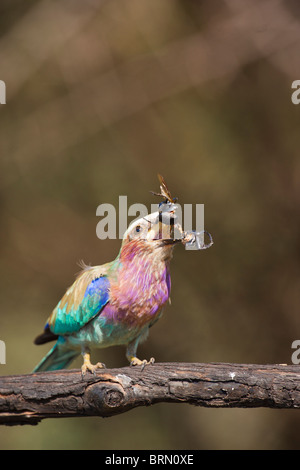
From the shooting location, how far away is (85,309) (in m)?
4.41

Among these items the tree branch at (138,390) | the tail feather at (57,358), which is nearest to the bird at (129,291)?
the tree branch at (138,390)

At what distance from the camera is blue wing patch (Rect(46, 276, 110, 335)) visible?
4359mm

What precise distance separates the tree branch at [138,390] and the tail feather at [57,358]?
81 centimetres

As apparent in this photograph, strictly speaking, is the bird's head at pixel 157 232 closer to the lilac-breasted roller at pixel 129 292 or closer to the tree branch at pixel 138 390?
the lilac-breasted roller at pixel 129 292

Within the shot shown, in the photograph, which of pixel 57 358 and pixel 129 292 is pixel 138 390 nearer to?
pixel 129 292

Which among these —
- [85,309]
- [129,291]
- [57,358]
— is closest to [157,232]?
[129,291]

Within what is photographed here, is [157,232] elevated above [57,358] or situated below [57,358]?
above

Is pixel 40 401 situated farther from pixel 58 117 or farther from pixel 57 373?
pixel 58 117

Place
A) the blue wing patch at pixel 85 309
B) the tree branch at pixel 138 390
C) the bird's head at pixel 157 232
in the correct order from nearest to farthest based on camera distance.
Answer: the tree branch at pixel 138 390 < the bird's head at pixel 157 232 < the blue wing patch at pixel 85 309

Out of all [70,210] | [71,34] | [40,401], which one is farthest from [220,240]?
[40,401]

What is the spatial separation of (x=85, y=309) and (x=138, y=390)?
0.70 m

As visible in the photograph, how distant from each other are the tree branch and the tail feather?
0.81 m

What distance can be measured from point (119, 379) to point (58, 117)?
4930 millimetres

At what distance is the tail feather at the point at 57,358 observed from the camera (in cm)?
490
